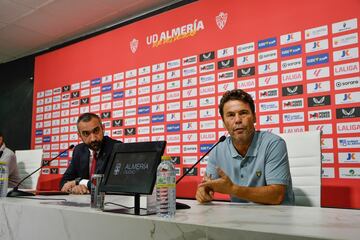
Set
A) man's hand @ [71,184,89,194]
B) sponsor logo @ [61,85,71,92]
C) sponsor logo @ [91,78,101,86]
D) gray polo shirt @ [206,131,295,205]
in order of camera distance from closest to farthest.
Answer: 1. gray polo shirt @ [206,131,295,205]
2. man's hand @ [71,184,89,194]
3. sponsor logo @ [91,78,101,86]
4. sponsor logo @ [61,85,71,92]

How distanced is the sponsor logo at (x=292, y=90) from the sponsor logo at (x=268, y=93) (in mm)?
65

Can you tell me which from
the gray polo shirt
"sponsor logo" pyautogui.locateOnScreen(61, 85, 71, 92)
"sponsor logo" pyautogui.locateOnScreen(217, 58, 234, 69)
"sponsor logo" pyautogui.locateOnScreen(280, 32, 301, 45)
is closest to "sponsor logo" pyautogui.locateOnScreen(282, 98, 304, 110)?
"sponsor logo" pyautogui.locateOnScreen(280, 32, 301, 45)

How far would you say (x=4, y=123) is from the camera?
527 centimetres

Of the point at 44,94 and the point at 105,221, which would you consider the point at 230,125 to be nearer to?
the point at 105,221

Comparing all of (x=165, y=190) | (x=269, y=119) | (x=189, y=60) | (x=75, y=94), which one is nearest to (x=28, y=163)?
(x=75, y=94)

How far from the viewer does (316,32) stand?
2551mm

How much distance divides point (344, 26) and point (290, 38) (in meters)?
0.40

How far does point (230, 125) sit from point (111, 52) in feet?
8.37

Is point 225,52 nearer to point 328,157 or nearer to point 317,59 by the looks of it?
point 317,59

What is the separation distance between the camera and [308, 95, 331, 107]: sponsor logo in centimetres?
245

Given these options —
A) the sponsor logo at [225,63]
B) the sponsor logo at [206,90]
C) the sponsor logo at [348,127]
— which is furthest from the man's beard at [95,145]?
the sponsor logo at [348,127]

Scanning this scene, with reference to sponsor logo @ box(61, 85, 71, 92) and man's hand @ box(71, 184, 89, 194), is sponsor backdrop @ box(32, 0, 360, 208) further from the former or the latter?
man's hand @ box(71, 184, 89, 194)

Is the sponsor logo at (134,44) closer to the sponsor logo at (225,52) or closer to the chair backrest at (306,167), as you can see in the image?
the sponsor logo at (225,52)

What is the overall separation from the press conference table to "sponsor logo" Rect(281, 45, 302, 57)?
73.9 inches
